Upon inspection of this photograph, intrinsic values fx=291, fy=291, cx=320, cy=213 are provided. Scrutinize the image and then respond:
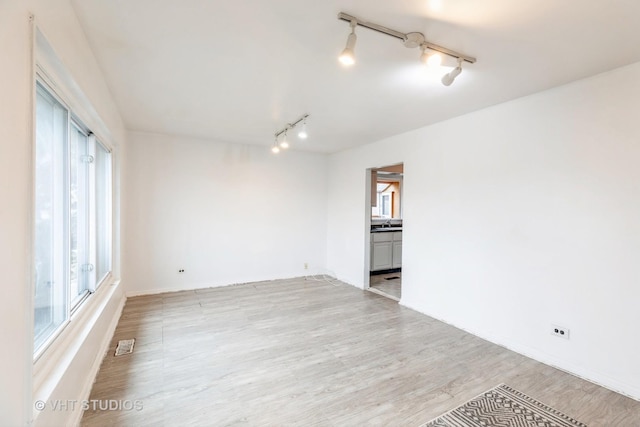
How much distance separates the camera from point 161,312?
3840 mm

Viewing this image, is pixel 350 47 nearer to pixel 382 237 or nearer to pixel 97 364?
pixel 97 364

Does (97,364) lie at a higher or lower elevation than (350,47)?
lower

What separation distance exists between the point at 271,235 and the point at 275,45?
3.93 meters

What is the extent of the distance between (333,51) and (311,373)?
2573 mm

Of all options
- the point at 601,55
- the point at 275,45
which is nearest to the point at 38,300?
the point at 275,45

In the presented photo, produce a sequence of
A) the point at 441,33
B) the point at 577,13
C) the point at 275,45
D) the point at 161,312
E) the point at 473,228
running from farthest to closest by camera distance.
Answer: the point at 161,312 < the point at 473,228 < the point at 275,45 < the point at 441,33 < the point at 577,13

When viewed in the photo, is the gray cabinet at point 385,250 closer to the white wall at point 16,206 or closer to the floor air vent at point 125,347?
the floor air vent at point 125,347

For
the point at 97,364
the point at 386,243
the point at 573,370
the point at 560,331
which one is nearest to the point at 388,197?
the point at 386,243

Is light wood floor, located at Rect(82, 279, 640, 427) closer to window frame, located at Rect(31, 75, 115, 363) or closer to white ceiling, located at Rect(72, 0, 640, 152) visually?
window frame, located at Rect(31, 75, 115, 363)

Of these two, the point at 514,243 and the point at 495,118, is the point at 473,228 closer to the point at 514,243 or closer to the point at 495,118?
the point at 514,243

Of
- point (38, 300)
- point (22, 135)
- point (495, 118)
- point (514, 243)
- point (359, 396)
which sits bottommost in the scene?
point (359, 396)

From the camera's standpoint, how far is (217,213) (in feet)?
16.7

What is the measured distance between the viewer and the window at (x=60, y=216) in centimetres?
169

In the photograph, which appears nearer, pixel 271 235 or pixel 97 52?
pixel 97 52
